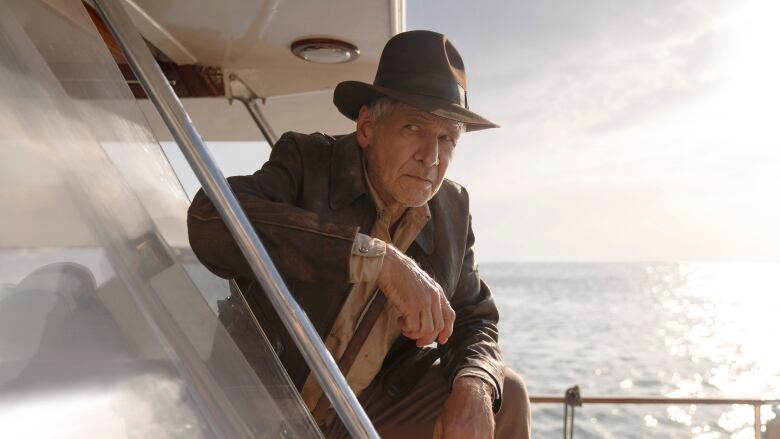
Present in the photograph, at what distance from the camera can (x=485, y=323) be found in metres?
1.91

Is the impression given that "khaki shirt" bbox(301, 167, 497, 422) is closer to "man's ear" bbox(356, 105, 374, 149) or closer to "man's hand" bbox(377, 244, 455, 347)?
"man's ear" bbox(356, 105, 374, 149)

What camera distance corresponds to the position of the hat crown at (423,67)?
169cm

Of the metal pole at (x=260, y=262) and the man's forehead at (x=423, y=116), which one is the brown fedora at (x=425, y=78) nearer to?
the man's forehead at (x=423, y=116)

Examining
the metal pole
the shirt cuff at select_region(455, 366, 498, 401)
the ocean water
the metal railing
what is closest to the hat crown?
the shirt cuff at select_region(455, 366, 498, 401)

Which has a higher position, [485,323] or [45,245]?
[485,323]

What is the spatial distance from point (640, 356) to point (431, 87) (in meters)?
27.9

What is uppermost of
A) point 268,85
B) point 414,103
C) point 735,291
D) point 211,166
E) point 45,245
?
point 735,291

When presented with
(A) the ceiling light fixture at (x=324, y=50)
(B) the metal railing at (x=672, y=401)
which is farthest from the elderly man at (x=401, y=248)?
(B) the metal railing at (x=672, y=401)

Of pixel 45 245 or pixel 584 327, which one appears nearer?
pixel 45 245

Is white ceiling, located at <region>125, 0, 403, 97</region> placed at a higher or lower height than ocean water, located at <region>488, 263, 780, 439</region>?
lower

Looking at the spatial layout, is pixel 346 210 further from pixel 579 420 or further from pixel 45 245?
pixel 579 420

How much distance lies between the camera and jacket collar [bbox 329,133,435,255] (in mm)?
1721

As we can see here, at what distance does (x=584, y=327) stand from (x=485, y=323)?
34.9 metres

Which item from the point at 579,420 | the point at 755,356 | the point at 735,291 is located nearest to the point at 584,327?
the point at 755,356
